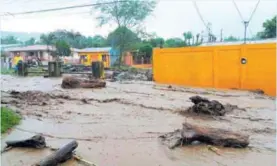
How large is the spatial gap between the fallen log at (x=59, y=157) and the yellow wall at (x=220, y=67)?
11.1 metres

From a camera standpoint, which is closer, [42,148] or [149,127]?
[42,148]

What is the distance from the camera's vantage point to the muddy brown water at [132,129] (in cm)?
464

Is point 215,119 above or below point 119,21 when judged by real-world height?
below

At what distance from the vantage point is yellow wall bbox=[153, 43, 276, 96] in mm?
13625

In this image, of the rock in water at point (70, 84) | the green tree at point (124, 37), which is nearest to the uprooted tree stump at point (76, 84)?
the rock in water at point (70, 84)

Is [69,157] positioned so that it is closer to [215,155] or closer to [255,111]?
[215,155]

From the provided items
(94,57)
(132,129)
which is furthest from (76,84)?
(94,57)

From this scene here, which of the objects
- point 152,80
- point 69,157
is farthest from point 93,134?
point 152,80

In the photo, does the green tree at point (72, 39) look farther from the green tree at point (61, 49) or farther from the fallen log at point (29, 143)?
the fallen log at point (29, 143)

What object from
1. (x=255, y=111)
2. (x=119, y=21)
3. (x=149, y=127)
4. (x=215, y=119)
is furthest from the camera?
(x=119, y=21)

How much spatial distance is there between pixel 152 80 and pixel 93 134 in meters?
13.5

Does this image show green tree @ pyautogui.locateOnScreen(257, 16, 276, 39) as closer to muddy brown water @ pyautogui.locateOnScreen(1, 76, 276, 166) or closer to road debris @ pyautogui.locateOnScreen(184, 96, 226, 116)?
muddy brown water @ pyautogui.locateOnScreen(1, 76, 276, 166)

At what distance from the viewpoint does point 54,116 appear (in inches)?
308

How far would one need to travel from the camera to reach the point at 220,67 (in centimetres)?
1520
